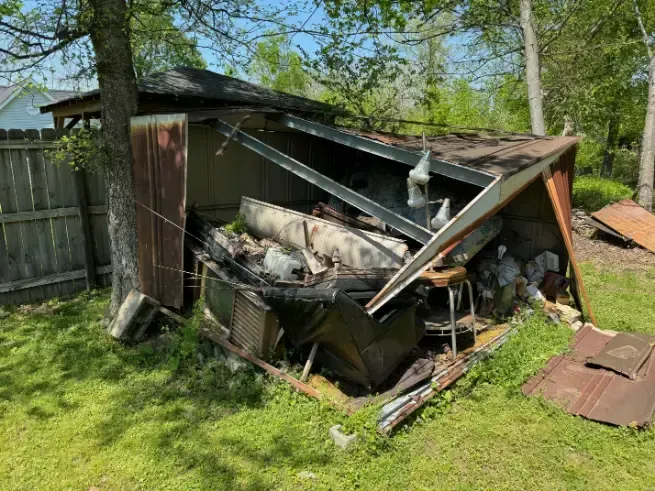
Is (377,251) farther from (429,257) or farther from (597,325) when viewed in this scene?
(597,325)

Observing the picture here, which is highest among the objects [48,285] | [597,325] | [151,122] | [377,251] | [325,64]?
[325,64]

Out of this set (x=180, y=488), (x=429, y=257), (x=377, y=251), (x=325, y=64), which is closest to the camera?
(x=180, y=488)

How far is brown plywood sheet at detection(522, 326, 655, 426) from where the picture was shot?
390 cm

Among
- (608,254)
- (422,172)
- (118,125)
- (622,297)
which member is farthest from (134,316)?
(608,254)

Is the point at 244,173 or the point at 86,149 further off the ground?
Result: the point at 86,149

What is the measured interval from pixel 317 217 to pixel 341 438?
2902mm

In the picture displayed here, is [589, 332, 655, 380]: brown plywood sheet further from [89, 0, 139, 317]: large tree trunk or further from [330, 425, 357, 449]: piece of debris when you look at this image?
[89, 0, 139, 317]: large tree trunk

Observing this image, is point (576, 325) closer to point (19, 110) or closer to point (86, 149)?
point (86, 149)

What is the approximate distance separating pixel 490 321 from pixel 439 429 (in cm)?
228

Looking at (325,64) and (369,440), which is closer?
(369,440)

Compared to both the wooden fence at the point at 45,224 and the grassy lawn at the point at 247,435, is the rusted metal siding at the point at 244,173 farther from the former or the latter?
the grassy lawn at the point at 247,435

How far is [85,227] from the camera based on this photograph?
20.7 ft

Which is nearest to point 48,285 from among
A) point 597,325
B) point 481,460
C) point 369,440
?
point 369,440

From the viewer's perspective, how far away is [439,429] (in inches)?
150
